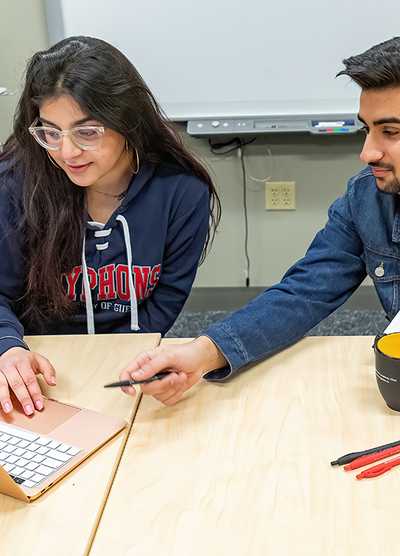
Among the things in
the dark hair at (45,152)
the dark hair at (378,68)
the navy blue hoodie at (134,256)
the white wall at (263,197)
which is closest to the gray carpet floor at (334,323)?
the white wall at (263,197)

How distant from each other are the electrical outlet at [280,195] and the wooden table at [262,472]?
1.68m

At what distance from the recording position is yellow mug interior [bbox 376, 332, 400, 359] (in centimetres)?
105

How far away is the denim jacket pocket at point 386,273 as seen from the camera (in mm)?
1332

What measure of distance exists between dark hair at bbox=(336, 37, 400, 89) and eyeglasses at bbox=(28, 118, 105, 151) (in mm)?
468

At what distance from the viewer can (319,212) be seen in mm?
2871

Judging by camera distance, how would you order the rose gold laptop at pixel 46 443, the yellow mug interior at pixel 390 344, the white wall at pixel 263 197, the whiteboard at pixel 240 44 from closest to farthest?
the rose gold laptop at pixel 46 443
the yellow mug interior at pixel 390 344
the whiteboard at pixel 240 44
the white wall at pixel 263 197

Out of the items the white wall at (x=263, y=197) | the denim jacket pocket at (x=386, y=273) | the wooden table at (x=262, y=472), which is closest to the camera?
the wooden table at (x=262, y=472)

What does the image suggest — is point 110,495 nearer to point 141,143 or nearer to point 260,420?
point 260,420

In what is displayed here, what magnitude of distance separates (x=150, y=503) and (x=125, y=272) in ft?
2.37

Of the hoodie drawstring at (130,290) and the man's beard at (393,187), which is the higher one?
the man's beard at (393,187)

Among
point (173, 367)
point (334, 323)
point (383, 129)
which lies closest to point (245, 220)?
point (334, 323)

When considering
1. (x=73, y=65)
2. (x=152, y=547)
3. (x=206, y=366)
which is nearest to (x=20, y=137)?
(x=73, y=65)

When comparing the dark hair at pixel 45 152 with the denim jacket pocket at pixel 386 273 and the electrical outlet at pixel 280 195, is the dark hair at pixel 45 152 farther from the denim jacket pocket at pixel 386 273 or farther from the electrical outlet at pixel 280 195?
the electrical outlet at pixel 280 195

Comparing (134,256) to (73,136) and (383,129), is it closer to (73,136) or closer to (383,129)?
(73,136)
